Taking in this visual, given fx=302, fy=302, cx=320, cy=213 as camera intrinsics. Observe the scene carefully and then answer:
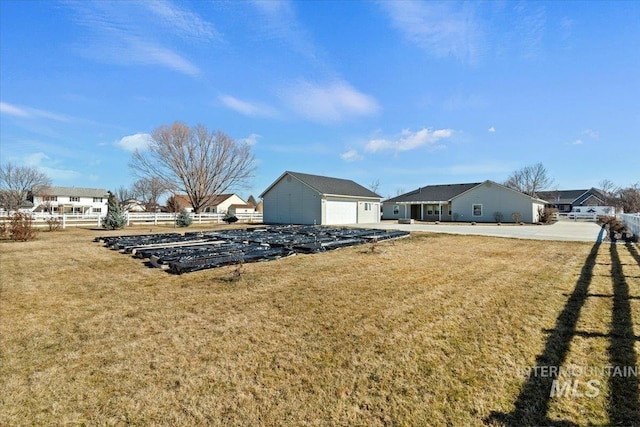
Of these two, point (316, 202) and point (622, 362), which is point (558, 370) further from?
point (316, 202)

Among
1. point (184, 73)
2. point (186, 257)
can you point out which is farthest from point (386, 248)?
point (184, 73)

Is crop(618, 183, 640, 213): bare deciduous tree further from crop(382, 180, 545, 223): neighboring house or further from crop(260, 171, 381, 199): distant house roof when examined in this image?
crop(260, 171, 381, 199): distant house roof

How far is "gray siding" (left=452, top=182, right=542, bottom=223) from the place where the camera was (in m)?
28.9

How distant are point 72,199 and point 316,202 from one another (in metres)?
57.0

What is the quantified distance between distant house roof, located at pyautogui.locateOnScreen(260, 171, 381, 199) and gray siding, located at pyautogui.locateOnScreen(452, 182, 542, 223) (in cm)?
962

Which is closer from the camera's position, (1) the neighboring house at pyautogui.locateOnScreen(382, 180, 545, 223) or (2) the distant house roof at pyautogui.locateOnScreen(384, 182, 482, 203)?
(1) the neighboring house at pyautogui.locateOnScreen(382, 180, 545, 223)

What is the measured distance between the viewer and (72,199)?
189ft

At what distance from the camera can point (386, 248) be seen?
1015 cm

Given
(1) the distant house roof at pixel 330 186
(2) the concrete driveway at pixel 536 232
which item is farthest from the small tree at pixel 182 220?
(2) the concrete driveway at pixel 536 232

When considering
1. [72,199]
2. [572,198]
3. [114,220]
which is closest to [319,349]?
[114,220]

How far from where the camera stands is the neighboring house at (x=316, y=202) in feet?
83.4

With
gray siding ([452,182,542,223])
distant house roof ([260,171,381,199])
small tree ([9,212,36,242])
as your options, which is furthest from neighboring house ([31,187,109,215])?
gray siding ([452,182,542,223])

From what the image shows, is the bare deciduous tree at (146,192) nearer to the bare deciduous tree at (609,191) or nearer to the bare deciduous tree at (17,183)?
the bare deciduous tree at (17,183)

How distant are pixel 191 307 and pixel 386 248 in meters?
6.99
